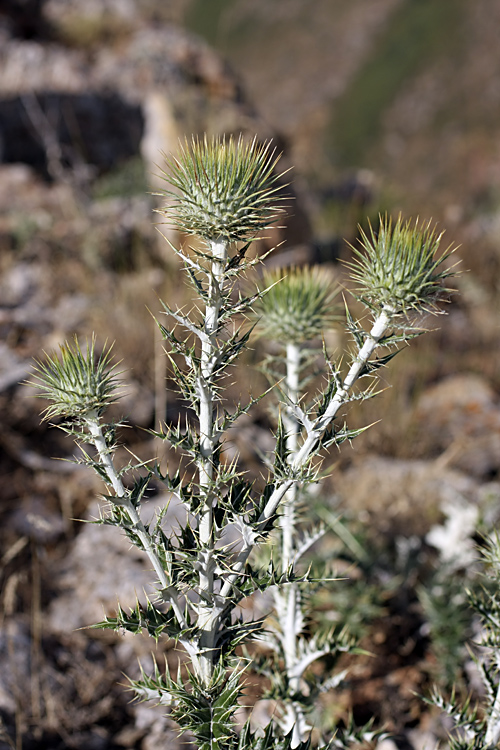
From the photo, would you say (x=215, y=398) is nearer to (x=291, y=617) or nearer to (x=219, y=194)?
(x=219, y=194)

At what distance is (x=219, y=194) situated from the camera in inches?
48.1

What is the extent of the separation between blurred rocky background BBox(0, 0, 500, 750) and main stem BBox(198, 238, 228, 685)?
8.2 inches

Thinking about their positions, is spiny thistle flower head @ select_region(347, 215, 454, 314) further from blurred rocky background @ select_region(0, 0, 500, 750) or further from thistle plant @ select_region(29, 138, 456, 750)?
blurred rocky background @ select_region(0, 0, 500, 750)

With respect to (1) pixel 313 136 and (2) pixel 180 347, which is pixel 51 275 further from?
(1) pixel 313 136

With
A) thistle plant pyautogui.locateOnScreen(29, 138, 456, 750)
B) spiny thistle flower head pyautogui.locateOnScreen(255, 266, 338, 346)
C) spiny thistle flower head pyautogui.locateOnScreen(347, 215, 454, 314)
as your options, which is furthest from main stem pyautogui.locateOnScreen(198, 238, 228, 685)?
spiny thistle flower head pyautogui.locateOnScreen(255, 266, 338, 346)

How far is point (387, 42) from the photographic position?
187 feet

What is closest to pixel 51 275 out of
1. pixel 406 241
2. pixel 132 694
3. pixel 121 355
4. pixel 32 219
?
pixel 32 219

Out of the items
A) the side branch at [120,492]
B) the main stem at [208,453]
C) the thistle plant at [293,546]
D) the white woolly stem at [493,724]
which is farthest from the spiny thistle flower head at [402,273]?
the white woolly stem at [493,724]

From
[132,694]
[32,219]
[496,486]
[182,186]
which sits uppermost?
[32,219]

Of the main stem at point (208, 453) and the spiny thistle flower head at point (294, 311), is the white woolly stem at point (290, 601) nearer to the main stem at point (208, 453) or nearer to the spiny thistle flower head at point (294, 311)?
the spiny thistle flower head at point (294, 311)

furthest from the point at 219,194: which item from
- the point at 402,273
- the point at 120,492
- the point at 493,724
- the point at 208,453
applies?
the point at 493,724

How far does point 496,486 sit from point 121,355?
3032mm

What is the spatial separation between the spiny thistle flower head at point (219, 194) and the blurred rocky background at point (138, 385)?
0.09m

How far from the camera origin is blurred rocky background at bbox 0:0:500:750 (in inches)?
103
